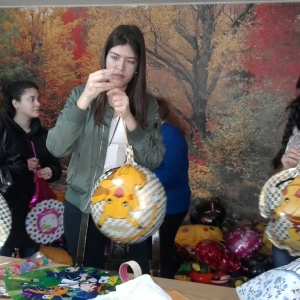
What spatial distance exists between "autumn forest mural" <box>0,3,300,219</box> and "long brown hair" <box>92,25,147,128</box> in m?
1.59

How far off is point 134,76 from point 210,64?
1617 millimetres

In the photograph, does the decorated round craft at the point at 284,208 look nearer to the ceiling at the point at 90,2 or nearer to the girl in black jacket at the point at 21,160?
the girl in black jacket at the point at 21,160

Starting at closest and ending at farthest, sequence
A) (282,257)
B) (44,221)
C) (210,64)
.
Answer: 1. (282,257)
2. (44,221)
3. (210,64)

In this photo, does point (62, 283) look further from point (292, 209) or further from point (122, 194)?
point (292, 209)

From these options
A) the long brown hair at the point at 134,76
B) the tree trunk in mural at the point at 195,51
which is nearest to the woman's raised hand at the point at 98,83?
the long brown hair at the point at 134,76

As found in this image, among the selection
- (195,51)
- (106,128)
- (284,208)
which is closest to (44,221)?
(106,128)

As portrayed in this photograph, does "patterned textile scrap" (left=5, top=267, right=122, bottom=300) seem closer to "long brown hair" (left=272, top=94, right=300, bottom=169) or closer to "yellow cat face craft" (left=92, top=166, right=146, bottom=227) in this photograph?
"yellow cat face craft" (left=92, top=166, right=146, bottom=227)

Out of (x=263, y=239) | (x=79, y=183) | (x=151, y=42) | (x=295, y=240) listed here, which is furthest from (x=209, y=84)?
(x=295, y=240)

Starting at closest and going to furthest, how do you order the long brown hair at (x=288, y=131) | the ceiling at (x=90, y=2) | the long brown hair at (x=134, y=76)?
the long brown hair at (x=134, y=76)
the long brown hair at (x=288, y=131)
the ceiling at (x=90, y=2)

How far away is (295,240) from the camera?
1043 mm

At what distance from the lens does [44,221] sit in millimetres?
2391

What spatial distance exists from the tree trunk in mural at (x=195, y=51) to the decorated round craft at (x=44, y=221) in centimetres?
107

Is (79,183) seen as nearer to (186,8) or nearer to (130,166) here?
(130,166)

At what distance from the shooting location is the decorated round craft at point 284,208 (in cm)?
102
